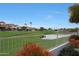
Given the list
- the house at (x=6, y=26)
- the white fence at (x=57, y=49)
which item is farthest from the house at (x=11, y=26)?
the white fence at (x=57, y=49)

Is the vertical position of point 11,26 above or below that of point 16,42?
above

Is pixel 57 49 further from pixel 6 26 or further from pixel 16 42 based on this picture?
pixel 6 26

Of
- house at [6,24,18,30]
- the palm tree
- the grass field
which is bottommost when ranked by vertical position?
the grass field

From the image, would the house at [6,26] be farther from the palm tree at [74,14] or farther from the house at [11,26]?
the palm tree at [74,14]

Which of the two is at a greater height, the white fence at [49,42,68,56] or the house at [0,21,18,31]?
the house at [0,21,18,31]

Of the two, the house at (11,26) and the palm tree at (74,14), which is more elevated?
the palm tree at (74,14)

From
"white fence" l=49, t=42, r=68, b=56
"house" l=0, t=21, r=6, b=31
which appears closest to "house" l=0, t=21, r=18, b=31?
"house" l=0, t=21, r=6, b=31

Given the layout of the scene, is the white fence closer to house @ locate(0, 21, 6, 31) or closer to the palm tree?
the palm tree

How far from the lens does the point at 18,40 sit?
5.10 m

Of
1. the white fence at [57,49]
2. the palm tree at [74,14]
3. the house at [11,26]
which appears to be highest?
the palm tree at [74,14]

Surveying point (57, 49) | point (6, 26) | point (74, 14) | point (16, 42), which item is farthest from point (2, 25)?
point (74, 14)

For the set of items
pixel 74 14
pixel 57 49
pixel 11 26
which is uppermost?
pixel 74 14

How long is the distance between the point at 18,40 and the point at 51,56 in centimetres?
45

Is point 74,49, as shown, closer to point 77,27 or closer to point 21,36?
point 77,27
